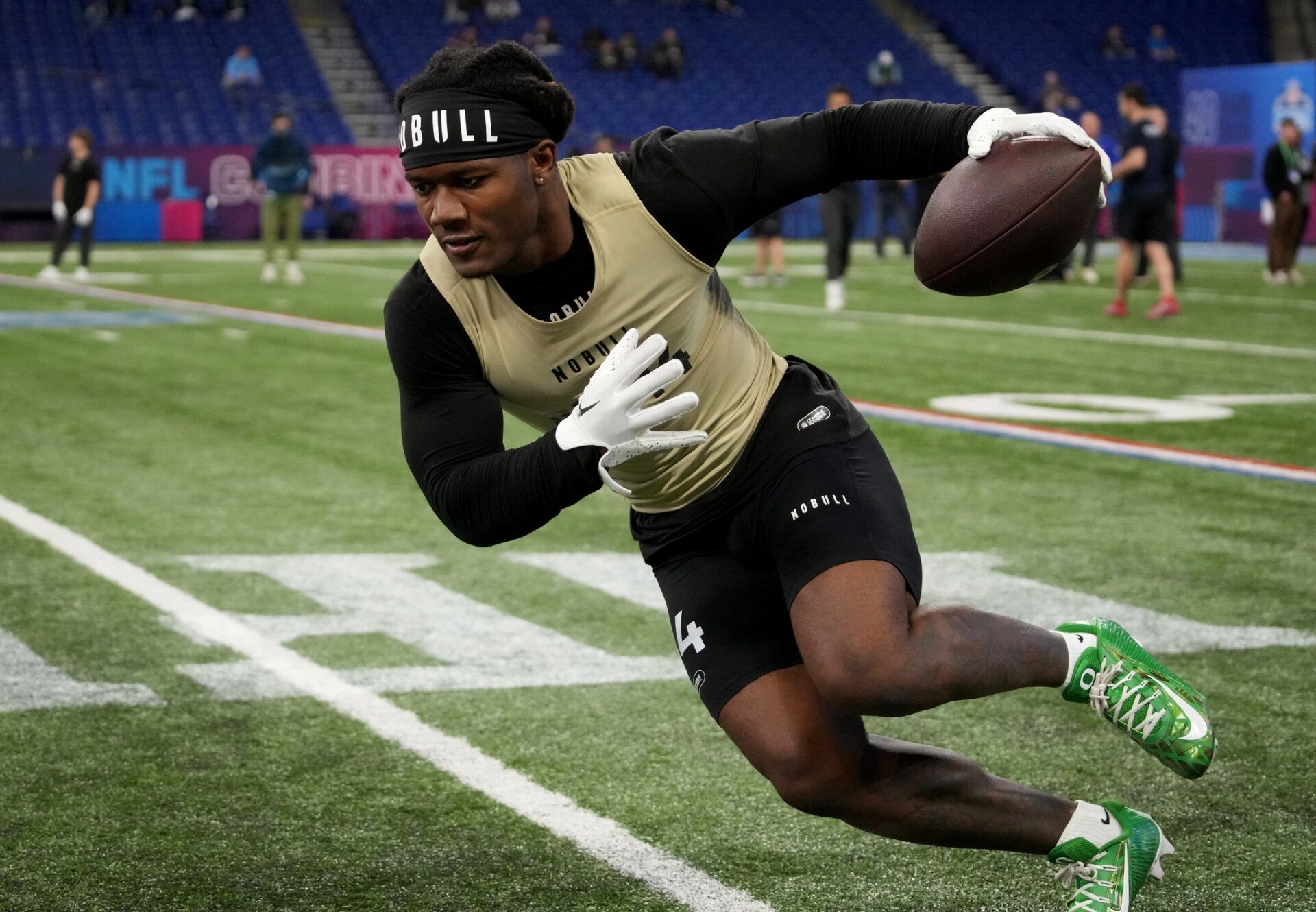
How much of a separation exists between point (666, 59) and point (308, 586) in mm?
29451

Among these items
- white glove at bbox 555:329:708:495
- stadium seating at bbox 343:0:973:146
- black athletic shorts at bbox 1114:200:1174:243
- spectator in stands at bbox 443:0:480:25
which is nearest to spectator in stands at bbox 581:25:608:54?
stadium seating at bbox 343:0:973:146

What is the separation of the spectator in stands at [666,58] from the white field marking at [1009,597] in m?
28.7

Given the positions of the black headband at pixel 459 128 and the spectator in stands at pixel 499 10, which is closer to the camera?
the black headband at pixel 459 128

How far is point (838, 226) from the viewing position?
1561cm

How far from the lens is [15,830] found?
11.0ft

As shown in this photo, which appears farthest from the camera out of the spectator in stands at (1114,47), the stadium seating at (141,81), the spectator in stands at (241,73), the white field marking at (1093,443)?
the spectator in stands at (1114,47)

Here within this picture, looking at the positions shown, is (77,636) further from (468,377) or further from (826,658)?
(826,658)

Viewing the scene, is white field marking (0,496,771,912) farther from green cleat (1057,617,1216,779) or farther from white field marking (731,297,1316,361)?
white field marking (731,297,1316,361)

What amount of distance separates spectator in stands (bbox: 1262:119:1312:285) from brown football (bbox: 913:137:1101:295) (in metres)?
17.2

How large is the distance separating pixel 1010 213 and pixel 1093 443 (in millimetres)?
5240

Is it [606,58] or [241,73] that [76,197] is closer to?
[241,73]

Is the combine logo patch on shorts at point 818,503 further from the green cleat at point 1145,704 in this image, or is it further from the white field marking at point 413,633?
the white field marking at point 413,633

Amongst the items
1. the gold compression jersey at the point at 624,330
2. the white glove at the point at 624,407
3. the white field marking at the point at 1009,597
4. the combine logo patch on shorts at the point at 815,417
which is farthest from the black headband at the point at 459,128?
the white field marking at the point at 1009,597

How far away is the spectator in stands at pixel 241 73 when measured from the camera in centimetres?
2928
